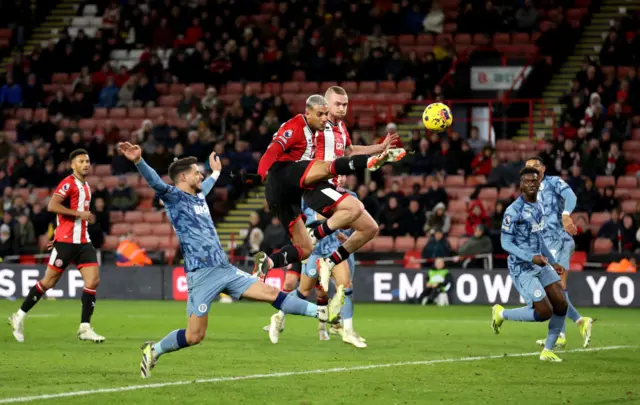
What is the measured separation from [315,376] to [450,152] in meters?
16.2

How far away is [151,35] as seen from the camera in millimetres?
34031

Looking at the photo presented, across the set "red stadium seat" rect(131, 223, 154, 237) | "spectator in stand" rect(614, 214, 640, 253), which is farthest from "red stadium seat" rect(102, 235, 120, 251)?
"spectator in stand" rect(614, 214, 640, 253)

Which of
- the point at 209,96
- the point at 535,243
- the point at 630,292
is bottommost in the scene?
the point at 630,292

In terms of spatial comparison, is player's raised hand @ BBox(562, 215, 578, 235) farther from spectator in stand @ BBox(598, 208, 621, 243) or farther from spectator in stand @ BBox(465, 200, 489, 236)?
spectator in stand @ BBox(465, 200, 489, 236)

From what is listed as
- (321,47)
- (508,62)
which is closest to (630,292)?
(508,62)

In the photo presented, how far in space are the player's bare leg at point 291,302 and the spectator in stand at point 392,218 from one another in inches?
535

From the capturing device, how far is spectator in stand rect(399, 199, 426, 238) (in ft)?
82.9

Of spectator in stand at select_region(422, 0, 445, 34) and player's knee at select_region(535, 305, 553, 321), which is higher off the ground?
spectator in stand at select_region(422, 0, 445, 34)

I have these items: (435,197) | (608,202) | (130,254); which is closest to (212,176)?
(435,197)

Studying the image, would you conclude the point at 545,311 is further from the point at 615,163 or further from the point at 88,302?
the point at 615,163

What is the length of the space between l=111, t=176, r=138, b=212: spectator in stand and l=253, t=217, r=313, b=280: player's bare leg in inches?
621

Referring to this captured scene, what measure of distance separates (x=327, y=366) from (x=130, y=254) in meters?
15.1

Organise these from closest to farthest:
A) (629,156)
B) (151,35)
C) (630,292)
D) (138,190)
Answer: (630,292) → (629,156) → (138,190) → (151,35)

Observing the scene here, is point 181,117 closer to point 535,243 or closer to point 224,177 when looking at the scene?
point 224,177
